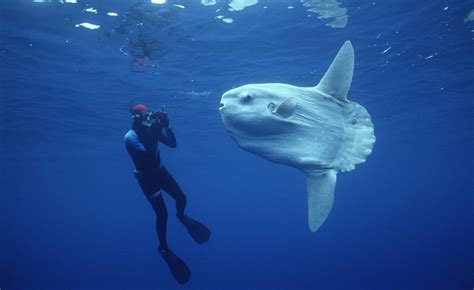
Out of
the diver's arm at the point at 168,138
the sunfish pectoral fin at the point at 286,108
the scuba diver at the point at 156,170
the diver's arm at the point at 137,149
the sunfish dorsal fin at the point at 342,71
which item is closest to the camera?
the sunfish pectoral fin at the point at 286,108

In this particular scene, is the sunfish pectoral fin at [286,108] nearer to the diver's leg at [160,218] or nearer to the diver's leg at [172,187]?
the diver's leg at [172,187]

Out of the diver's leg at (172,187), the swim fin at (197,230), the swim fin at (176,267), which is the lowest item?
the swim fin at (176,267)

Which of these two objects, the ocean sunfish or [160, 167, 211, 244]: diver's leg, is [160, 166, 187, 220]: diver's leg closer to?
[160, 167, 211, 244]: diver's leg

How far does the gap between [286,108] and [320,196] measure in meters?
1.07

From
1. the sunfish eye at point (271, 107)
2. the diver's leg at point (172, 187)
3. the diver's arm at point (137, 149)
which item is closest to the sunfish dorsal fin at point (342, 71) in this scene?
the sunfish eye at point (271, 107)

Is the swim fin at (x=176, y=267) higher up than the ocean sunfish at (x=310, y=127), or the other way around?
the ocean sunfish at (x=310, y=127)

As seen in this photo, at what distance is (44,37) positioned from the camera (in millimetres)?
11898

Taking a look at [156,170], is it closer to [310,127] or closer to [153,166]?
[153,166]

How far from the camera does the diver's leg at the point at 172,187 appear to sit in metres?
6.30

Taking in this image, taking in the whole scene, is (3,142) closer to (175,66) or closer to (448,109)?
(175,66)

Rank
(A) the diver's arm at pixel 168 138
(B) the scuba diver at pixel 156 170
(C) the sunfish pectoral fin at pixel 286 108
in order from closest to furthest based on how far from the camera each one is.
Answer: (C) the sunfish pectoral fin at pixel 286 108, (B) the scuba diver at pixel 156 170, (A) the diver's arm at pixel 168 138

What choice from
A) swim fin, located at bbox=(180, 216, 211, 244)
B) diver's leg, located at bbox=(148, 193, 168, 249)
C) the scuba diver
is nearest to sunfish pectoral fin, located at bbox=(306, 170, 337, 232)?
the scuba diver

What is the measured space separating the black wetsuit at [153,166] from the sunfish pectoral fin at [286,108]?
8.86 feet

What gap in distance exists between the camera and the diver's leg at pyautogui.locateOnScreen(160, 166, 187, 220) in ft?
20.7
